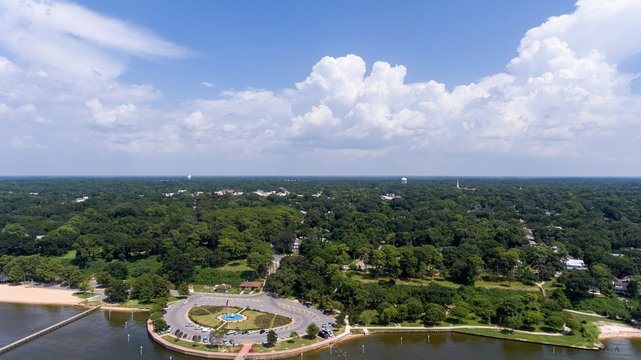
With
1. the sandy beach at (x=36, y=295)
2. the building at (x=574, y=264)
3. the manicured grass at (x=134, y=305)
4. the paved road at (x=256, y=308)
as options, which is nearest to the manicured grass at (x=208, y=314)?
the paved road at (x=256, y=308)

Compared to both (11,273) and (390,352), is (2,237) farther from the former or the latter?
(390,352)

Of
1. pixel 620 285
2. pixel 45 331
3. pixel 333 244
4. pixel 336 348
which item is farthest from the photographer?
pixel 333 244

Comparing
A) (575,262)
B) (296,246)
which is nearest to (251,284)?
(296,246)

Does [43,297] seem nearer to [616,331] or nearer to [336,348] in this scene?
[336,348]

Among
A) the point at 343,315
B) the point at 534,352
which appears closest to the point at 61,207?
the point at 343,315

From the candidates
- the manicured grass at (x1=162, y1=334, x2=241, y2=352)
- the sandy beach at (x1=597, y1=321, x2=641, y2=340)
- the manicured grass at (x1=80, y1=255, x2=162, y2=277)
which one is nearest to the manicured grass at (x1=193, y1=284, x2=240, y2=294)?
the manicured grass at (x1=80, y1=255, x2=162, y2=277)

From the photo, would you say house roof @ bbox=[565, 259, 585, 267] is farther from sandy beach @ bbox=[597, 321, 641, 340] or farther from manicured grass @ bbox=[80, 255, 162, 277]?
manicured grass @ bbox=[80, 255, 162, 277]
